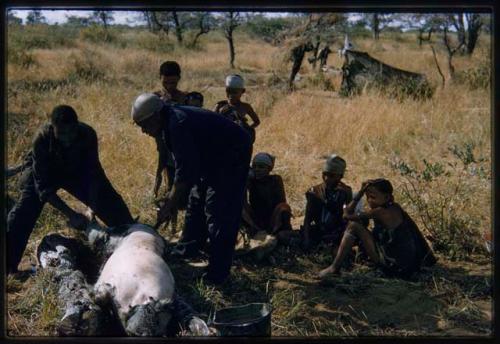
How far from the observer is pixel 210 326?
3.80 m

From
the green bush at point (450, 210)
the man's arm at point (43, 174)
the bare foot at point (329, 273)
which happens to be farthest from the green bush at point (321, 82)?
the man's arm at point (43, 174)

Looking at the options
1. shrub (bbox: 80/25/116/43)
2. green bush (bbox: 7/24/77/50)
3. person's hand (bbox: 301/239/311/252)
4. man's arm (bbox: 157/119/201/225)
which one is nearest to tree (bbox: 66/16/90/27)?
green bush (bbox: 7/24/77/50)

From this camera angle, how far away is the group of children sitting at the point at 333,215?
4965 millimetres

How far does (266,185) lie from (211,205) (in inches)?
41.9

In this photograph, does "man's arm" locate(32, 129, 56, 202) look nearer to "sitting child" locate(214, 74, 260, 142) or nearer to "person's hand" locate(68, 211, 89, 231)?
"person's hand" locate(68, 211, 89, 231)

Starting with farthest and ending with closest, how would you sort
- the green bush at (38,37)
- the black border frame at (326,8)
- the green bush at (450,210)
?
the green bush at (38,37)
the green bush at (450,210)
the black border frame at (326,8)

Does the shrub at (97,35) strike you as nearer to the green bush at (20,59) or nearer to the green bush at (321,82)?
the green bush at (20,59)

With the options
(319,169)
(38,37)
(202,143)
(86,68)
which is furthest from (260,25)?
(202,143)

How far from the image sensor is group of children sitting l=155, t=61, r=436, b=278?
16.3ft

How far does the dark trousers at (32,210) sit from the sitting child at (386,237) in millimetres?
1748

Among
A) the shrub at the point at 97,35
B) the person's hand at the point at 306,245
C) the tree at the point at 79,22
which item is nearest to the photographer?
the person's hand at the point at 306,245

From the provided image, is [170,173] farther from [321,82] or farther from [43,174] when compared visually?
[321,82]

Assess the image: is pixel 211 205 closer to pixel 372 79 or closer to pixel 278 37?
pixel 372 79

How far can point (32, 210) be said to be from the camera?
5.15 meters
